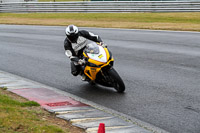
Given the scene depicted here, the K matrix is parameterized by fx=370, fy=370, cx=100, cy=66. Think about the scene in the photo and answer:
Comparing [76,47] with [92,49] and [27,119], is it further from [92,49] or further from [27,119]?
[27,119]

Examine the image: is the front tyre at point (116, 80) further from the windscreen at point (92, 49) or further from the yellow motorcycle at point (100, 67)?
the windscreen at point (92, 49)

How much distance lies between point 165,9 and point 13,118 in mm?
24727

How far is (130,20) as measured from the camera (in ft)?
91.9

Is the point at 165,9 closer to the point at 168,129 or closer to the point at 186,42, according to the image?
the point at 186,42

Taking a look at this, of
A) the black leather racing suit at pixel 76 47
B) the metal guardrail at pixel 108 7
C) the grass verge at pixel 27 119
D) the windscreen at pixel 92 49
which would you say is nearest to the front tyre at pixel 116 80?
the windscreen at pixel 92 49

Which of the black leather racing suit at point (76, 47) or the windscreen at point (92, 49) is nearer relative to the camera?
the windscreen at point (92, 49)

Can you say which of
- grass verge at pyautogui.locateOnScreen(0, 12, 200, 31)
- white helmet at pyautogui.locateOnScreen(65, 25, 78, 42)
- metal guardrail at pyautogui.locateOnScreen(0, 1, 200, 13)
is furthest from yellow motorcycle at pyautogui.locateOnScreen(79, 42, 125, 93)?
metal guardrail at pyautogui.locateOnScreen(0, 1, 200, 13)

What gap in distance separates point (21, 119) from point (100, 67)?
279 centimetres

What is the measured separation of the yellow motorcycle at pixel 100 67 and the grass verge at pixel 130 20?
13.0m

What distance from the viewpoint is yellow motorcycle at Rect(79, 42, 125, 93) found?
8.34 metres

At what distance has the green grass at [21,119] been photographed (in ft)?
18.2

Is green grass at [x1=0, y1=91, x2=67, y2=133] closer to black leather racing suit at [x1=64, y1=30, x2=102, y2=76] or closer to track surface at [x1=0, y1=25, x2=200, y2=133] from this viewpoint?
track surface at [x1=0, y1=25, x2=200, y2=133]

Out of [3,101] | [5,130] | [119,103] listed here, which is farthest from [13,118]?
[119,103]

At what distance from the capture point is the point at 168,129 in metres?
6.06
